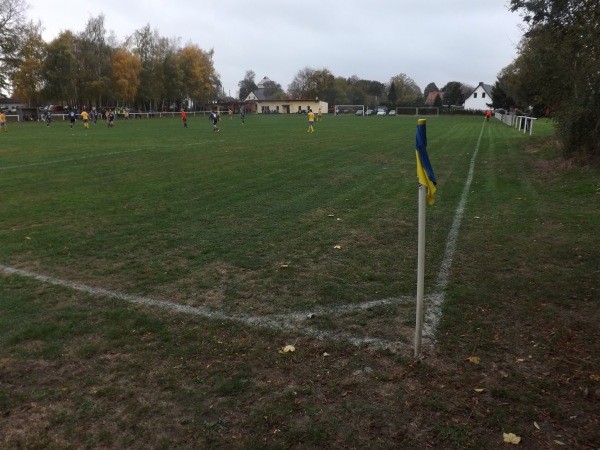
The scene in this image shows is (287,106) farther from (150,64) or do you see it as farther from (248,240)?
(248,240)

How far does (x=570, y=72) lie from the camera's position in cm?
1452

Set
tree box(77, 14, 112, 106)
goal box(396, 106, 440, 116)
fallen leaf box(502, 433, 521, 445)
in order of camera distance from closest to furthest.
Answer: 1. fallen leaf box(502, 433, 521, 445)
2. tree box(77, 14, 112, 106)
3. goal box(396, 106, 440, 116)

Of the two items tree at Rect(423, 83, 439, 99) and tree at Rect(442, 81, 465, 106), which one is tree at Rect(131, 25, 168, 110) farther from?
tree at Rect(423, 83, 439, 99)

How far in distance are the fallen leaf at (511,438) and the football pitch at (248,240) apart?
4.24 ft

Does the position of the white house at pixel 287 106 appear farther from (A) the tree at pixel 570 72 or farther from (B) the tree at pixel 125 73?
(A) the tree at pixel 570 72

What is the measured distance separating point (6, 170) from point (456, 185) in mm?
14095

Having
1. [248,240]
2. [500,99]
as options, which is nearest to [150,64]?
[500,99]

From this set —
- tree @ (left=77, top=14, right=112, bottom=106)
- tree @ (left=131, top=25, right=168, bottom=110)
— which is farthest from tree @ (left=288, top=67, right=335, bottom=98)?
tree @ (left=77, top=14, right=112, bottom=106)

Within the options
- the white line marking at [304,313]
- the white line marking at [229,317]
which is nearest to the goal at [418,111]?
the white line marking at [304,313]

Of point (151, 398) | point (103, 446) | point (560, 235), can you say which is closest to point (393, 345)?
point (151, 398)

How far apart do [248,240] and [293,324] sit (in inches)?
120

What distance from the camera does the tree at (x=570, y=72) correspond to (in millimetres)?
11523

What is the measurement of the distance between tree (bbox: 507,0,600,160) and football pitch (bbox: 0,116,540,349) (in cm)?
377

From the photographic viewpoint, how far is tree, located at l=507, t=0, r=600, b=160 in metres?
11.5
